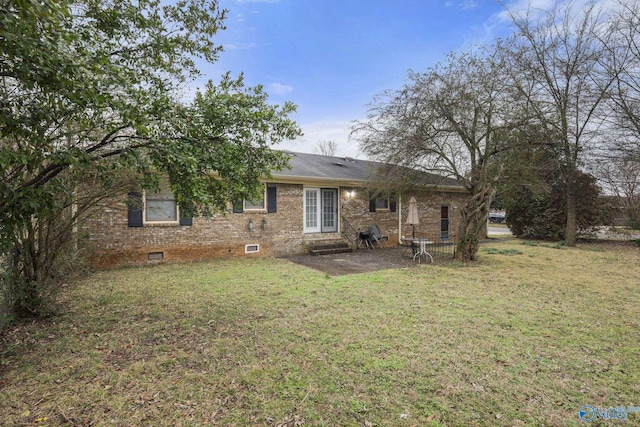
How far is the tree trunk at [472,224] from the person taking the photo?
889 centimetres

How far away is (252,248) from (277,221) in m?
1.20

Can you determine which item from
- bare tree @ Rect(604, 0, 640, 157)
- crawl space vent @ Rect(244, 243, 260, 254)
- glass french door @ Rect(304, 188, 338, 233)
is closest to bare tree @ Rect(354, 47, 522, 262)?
glass french door @ Rect(304, 188, 338, 233)

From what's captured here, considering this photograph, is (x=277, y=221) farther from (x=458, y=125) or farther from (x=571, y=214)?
(x=571, y=214)

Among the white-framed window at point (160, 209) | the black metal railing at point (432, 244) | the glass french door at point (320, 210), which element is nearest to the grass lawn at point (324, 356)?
the white-framed window at point (160, 209)

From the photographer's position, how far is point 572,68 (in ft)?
38.6

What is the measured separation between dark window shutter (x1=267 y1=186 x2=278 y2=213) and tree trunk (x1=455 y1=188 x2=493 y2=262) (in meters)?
5.88

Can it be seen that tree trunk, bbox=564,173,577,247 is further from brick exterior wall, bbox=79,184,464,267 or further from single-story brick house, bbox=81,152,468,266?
brick exterior wall, bbox=79,184,464,267

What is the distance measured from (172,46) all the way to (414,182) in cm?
806

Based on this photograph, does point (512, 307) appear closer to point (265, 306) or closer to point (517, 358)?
point (517, 358)

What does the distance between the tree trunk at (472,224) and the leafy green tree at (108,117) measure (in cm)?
667

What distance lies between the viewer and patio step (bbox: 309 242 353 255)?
10344mm

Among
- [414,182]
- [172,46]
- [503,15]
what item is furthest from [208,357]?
[503,15]

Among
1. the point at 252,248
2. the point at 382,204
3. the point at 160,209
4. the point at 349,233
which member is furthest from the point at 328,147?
the point at 160,209

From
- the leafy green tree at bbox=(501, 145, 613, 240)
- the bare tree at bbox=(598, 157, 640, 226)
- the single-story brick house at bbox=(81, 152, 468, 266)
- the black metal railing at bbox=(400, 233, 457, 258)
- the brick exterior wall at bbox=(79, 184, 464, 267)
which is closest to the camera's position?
the brick exterior wall at bbox=(79, 184, 464, 267)
